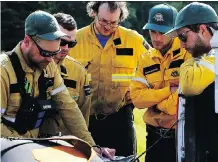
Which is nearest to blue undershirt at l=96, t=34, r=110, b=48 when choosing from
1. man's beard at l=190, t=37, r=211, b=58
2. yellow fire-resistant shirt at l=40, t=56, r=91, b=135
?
yellow fire-resistant shirt at l=40, t=56, r=91, b=135

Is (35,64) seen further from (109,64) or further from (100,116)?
(100,116)

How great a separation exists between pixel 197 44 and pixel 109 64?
71.2 inches

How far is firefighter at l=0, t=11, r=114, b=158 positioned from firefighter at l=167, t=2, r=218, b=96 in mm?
826

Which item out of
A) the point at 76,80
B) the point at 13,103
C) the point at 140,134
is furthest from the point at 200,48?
the point at 140,134

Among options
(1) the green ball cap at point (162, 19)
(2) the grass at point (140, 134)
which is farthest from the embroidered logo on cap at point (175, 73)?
(2) the grass at point (140, 134)

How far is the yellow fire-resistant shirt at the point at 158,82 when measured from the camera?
464 cm

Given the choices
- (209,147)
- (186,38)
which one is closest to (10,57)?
(186,38)

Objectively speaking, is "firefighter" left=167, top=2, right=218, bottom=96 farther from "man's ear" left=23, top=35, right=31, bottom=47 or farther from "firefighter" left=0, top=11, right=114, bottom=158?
"man's ear" left=23, top=35, right=31, bottom=47

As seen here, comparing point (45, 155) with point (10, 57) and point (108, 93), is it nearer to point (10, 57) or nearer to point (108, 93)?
point (10, 57)

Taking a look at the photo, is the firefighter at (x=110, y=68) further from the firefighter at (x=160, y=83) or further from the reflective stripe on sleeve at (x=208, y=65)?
the reflective stripe on sleeve at (x=208, y=65)

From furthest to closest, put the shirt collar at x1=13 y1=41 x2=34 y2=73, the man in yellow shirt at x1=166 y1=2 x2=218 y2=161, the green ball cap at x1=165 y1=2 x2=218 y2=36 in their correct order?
the shirt collar at x1=13 y1=41 x2=34 y2=73, the green ball cap at x1=165 y1=2 x2=218 y2=36, the man in yellow shirt at x1=166 y1=2 x2=218 y2=161

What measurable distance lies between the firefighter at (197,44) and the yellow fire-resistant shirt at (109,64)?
5.14 feet

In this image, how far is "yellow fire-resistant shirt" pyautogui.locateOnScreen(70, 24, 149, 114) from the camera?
5566mm

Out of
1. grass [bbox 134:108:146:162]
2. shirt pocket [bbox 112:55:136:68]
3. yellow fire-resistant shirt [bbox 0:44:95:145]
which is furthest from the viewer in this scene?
grass [bbox 134:108:146:162]
